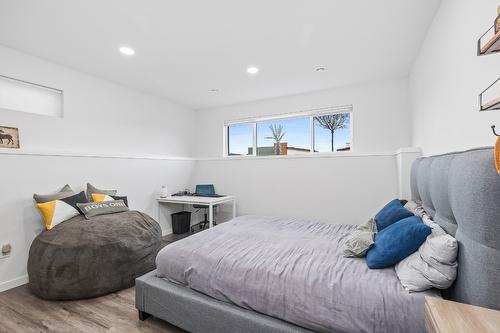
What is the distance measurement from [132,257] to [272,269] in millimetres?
1646

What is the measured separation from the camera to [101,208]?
2756mm

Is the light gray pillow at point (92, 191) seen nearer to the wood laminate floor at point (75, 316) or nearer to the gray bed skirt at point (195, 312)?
the wood laminate floor at point (75, 316)

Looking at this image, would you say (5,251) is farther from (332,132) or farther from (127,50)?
(332,132)

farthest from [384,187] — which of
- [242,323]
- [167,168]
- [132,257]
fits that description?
[167,168]

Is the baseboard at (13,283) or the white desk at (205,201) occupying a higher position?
the white desk at (205,201)

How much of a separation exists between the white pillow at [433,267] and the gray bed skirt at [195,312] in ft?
2.06

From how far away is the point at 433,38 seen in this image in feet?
7.10

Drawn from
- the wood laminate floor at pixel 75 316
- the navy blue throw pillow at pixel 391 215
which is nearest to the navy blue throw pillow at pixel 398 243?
the navy blue throw pillow at pixel 391 215

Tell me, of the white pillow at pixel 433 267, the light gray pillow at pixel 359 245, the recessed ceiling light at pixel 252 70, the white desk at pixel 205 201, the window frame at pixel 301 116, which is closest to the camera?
the white pillow at pixel 433 267

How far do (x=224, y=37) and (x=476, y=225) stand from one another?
248cm

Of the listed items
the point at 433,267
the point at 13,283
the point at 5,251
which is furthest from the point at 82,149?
the point at 433,267

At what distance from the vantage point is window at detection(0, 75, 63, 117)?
260 cm

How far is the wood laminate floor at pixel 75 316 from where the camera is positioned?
1.76 m

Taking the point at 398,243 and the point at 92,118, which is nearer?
the point at 398,243
